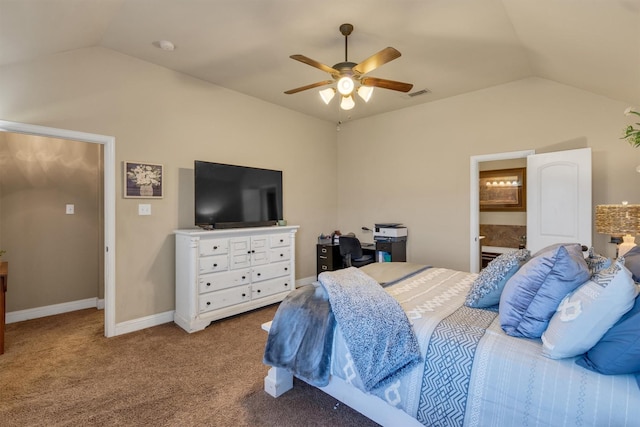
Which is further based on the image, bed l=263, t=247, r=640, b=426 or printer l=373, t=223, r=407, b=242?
printer l=373, t=223, r=407, b=242

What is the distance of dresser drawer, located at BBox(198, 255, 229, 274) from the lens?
321 cm

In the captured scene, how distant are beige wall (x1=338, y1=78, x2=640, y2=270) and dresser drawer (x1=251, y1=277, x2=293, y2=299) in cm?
178

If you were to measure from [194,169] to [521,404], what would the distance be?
3.50 metres

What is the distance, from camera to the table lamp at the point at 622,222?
2.40 meters

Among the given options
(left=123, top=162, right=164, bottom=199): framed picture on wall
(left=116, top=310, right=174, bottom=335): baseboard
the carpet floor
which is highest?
(left=123, top=162, right=164, bottom=199): framed picture on wall

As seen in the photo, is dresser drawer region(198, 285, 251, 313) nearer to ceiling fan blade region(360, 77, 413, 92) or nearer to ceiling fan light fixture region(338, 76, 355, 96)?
ceiling fan light fixture region(338, 76, 355, 96)

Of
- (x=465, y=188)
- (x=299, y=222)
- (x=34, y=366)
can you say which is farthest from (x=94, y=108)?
(x=465, y=188)

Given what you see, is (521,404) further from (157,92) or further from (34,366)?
(157,92)

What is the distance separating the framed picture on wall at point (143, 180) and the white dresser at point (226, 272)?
54cm

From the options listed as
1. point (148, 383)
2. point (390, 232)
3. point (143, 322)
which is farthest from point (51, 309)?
point (390, 232)

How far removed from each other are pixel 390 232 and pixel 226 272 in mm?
2444

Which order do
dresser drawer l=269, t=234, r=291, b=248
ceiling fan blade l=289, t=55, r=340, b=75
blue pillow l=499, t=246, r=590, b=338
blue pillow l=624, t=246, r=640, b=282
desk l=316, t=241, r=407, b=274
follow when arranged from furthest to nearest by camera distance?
desk l=316, t=241, r=407, b=274, dresser drawer l=269, t=234, r=291, b=248, ceiling fan blade l=289, t=55, r=340, b=75, blue pillow l=624, t=246, r=640, b=282, blue pillow l=499, t=246, r=590, b=338

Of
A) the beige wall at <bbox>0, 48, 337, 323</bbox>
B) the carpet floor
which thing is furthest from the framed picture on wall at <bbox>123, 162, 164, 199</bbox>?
the carpet floor

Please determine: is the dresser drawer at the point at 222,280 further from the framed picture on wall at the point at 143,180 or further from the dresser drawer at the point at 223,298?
the framed picture on wall at the point at 143,180
